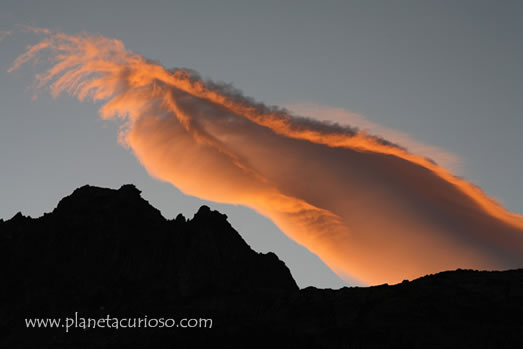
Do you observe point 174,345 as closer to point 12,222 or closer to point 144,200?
point 144,200

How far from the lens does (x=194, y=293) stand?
134375mm

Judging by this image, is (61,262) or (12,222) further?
(12,222)

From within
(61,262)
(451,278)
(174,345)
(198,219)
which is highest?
(198,219)

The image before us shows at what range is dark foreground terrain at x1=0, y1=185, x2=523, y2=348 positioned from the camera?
105312 mm

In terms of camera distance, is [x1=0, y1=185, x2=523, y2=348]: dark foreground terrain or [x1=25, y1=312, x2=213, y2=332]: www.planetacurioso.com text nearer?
[x1=0, y1=185, x2=523, y2=348]: dark foreground terrain

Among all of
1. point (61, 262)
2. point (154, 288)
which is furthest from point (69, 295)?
point (154, 288)

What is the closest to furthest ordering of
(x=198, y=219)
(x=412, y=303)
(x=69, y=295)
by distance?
(x=412, y=303) → (x=69, y=295) → (x=198, y=219)

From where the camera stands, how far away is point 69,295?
13788cm

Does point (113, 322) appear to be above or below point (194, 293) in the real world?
below

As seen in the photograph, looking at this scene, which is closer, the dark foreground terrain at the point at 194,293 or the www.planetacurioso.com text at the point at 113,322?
the dark foreground terrain at the point at 194,293

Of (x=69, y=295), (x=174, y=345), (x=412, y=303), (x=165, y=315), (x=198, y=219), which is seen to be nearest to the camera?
(x=412, y=303)

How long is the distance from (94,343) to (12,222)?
55.0 m

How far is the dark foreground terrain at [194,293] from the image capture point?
346ft

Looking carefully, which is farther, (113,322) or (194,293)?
(194,293)
